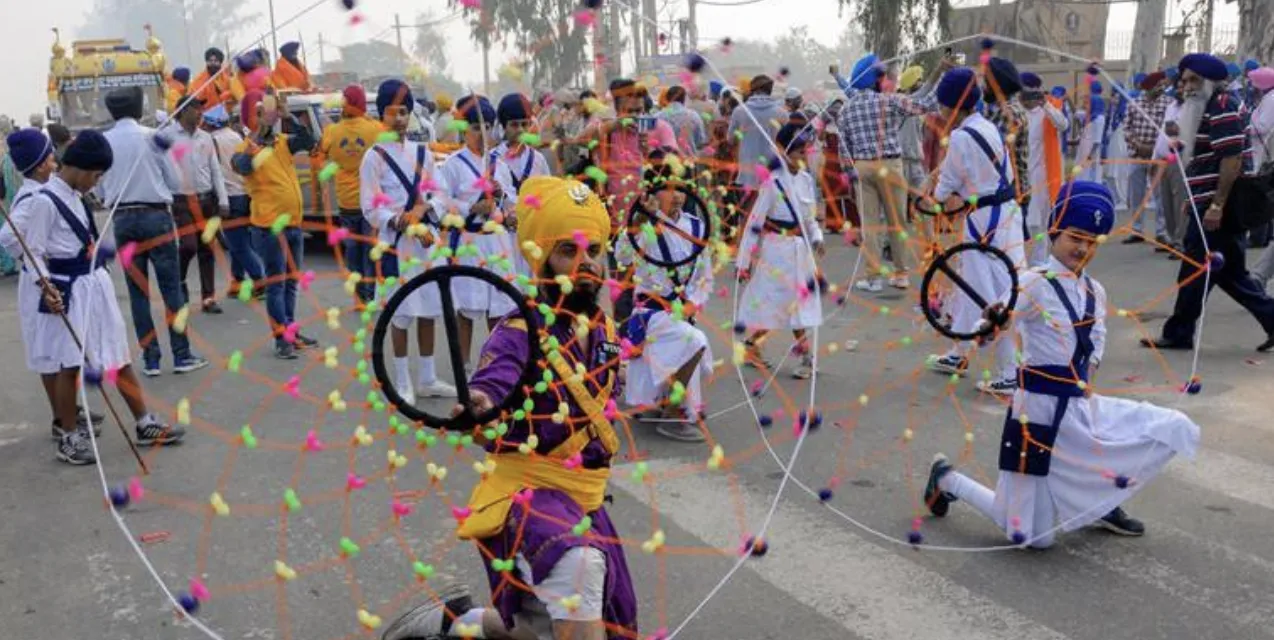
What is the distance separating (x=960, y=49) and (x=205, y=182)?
16677 millimetres

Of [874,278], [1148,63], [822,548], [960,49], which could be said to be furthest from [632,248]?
[960,49]

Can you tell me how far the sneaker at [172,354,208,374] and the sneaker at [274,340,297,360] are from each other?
0.56 m

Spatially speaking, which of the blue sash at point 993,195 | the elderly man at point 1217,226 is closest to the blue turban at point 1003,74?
the blue sash at point 993,195

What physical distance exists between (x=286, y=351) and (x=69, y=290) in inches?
99.6

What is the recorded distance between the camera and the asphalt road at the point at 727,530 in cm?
447

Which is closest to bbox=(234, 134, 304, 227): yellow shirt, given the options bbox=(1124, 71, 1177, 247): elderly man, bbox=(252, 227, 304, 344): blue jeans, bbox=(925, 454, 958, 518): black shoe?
bbox=(252, 227, 304, 344): blue jeans

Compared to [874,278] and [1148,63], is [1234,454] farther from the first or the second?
[1148,63]

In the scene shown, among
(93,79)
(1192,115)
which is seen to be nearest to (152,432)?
(1192,115)

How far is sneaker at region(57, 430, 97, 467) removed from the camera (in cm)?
649

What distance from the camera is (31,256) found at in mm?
6066

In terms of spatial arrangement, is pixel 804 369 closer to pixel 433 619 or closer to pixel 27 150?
pixel 433 619

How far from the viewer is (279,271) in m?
9.30

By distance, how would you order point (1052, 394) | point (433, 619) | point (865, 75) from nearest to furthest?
point (433, 619)
point (1052, 394)
point (865, 75)

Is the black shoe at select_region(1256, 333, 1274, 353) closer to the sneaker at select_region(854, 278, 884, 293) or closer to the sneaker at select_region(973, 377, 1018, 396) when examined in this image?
the sneaker at select_region(973, 377, 1018, 396)
